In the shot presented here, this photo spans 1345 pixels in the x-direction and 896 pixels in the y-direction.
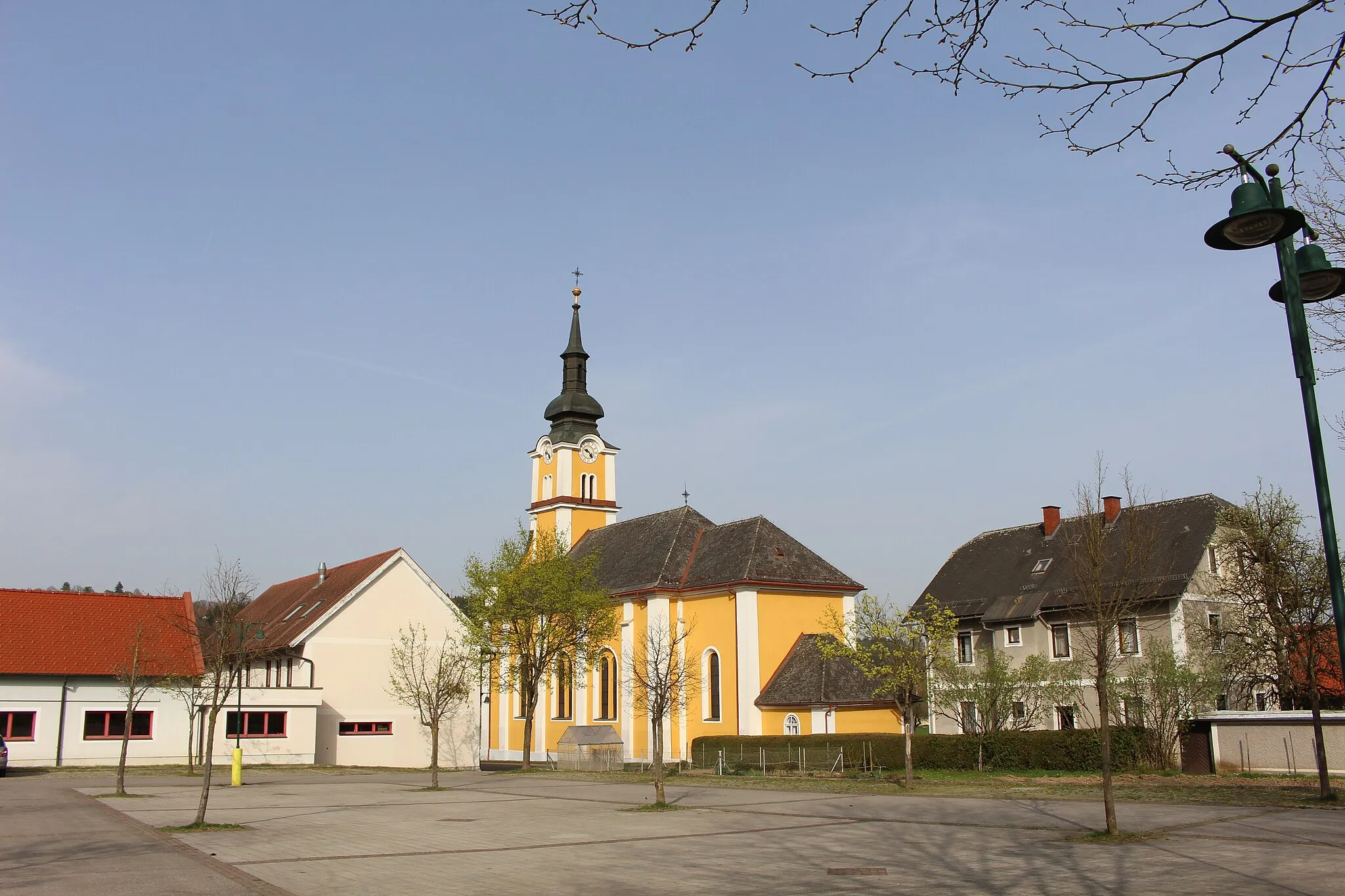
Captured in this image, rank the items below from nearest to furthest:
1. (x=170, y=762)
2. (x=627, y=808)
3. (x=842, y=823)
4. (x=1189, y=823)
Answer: (x=1189, y=823) < (x=842, y=823) < (x=627, y=808) < (x=170, y=762)

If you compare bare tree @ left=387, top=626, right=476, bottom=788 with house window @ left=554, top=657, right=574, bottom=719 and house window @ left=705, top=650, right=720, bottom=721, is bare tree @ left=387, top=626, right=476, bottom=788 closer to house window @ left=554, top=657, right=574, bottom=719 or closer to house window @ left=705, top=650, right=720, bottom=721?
house window @ left=554, top=657, right=574, bottom=719

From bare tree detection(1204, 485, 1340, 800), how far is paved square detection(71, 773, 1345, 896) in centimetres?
1779

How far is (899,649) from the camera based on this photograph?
29.1 m

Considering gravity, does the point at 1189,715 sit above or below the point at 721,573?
below

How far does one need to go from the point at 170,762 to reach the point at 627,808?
2462 cm

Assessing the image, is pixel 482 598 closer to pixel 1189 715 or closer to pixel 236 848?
pixel 1189 715

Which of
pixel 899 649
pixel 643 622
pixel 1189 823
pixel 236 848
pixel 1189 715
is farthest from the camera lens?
pixel 643 622

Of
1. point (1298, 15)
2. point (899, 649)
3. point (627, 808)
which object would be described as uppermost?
point (1298, 15)

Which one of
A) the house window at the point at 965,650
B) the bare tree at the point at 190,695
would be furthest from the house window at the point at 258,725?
the house window at the point at 965,650

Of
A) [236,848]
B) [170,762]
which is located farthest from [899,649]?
[170,762]

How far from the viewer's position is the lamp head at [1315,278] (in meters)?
8.78

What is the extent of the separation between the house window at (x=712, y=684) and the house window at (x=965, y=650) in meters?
10.6

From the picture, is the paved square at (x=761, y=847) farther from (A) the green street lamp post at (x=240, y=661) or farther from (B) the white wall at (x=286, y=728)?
(B) the white wall at (x=286, y=728)

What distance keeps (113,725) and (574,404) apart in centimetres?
2955
